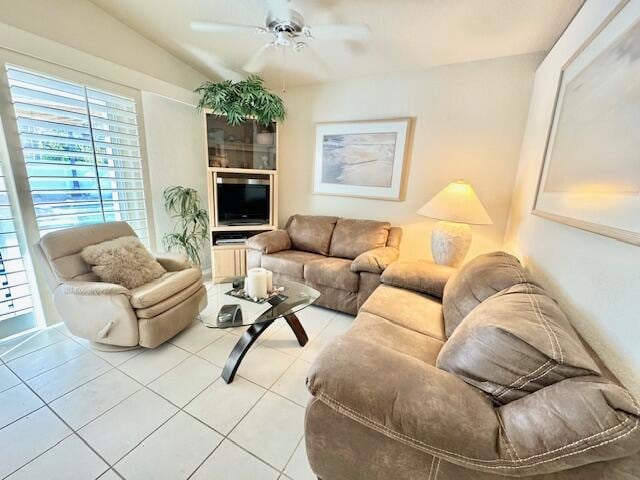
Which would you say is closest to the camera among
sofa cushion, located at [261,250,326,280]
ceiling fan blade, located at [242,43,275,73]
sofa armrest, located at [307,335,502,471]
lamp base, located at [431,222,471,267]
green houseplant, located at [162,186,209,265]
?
sofa armrest, located at [307,335,502,471]

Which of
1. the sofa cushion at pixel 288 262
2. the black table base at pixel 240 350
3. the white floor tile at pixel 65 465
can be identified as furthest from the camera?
the sofa cushion at pixel 288 262

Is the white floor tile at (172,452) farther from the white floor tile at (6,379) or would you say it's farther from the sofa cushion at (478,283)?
the sofa cushion at (478,283)

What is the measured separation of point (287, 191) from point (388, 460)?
10.2 ft

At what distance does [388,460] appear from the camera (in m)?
0.84

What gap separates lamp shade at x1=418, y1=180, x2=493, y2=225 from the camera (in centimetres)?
207

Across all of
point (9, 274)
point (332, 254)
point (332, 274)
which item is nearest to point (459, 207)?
point (332, 274)

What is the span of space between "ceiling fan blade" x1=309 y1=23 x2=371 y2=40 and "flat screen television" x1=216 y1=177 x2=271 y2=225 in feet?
5.72

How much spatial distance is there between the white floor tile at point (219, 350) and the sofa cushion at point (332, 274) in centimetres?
89

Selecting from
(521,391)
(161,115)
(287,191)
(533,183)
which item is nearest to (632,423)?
(521,391)

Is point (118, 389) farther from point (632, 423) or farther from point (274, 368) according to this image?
point (632, 423)

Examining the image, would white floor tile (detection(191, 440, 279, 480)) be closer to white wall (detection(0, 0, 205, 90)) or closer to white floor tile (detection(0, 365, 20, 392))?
white floor tile (detection(0, 365, 20, 392))

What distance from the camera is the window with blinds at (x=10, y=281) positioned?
1798mm

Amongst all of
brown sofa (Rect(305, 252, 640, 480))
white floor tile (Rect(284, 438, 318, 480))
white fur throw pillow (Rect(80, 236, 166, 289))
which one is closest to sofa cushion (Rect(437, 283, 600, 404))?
brown sofa (Rect(305, 252, 640, 480))

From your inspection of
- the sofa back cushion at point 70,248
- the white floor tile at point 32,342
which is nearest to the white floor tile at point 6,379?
the white floor tile at point 32,342
